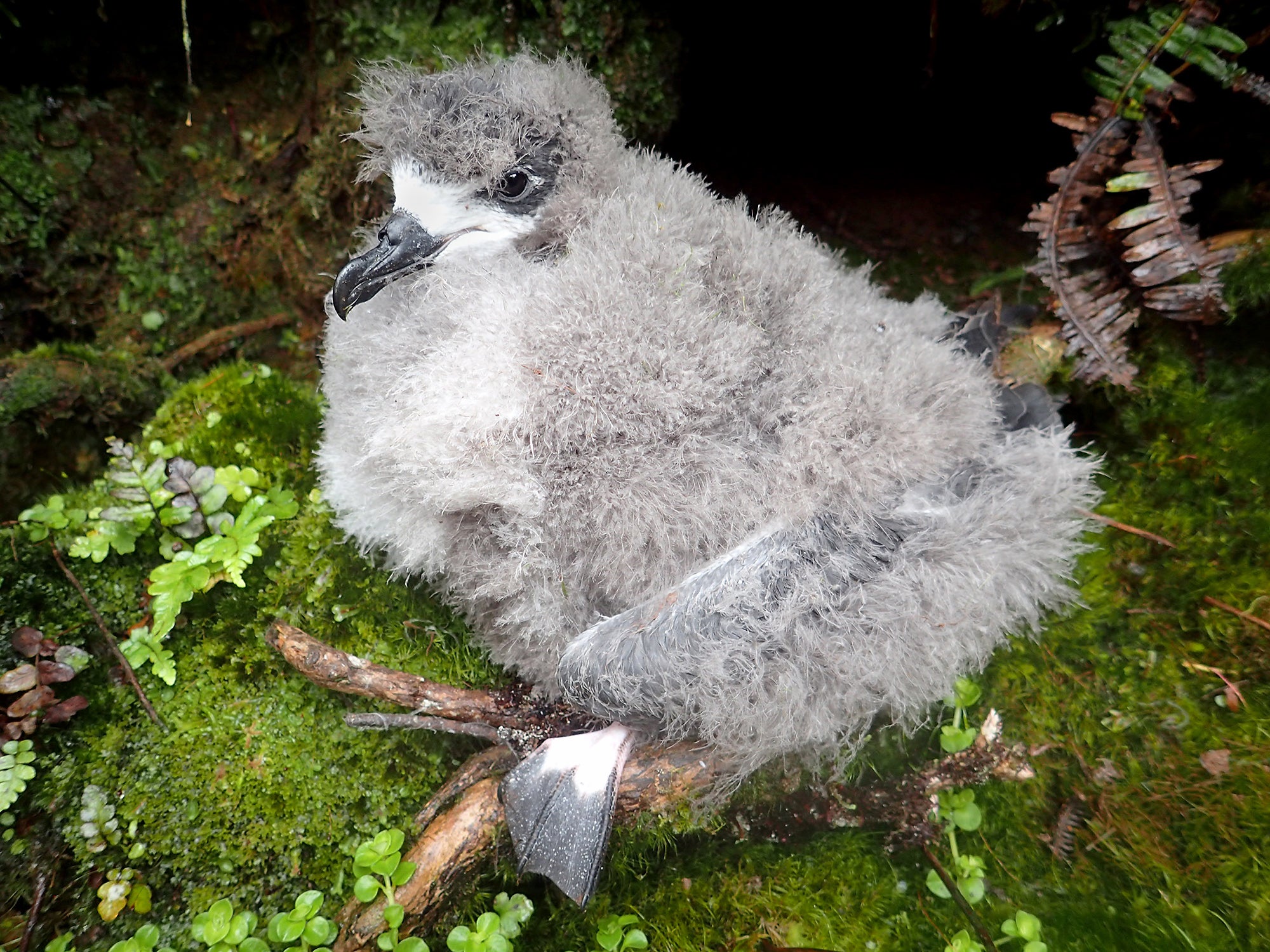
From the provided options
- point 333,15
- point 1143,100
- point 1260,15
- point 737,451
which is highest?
point 1260,15

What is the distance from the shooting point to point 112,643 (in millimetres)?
1980

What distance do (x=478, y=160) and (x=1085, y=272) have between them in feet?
5.41

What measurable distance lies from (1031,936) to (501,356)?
1882 millimetres

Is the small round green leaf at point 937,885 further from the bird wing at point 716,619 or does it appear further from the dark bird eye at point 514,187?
the dark bird eye at point 514,187

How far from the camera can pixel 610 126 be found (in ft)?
6.00

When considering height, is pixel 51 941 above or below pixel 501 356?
below

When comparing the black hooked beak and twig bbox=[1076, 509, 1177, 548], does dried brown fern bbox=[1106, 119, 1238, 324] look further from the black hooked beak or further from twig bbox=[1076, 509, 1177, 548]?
the black hooked beak

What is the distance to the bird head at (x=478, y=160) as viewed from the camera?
64.9 inches

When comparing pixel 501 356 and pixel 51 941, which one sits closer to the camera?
pixel 501 356

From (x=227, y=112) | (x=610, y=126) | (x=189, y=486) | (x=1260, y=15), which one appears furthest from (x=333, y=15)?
(x=1260, y=15)

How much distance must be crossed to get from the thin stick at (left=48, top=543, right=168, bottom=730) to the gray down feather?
81 cm

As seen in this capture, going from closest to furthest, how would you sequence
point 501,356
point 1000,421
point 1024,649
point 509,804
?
point 501,356 → point 509,804 → point 1000,421 → point 1024,649

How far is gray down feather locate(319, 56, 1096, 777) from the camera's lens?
61.8 inches

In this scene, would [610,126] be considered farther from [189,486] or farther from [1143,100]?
[189,486]
